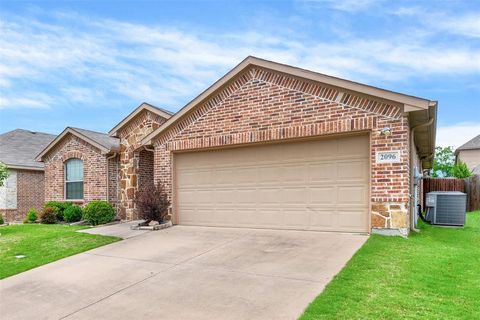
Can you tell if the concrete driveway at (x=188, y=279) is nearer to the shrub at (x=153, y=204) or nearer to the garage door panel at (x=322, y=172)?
the garage door panel at (x=322, y=172)

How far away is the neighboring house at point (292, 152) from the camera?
816 centimetres

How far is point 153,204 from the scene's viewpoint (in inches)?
428

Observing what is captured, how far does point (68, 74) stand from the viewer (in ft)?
55.2

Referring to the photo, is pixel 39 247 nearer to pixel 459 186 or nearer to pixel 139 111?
pixel 139 111

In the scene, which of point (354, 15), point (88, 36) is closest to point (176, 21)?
point (88, 36)

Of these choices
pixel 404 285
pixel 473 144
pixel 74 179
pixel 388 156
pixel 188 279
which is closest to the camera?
pixel 404 285

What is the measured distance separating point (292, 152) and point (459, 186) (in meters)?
13.8

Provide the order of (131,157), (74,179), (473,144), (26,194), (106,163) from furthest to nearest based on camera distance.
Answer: (473,144) → (26,194) → (74,179) → (106,163) → (131,157)

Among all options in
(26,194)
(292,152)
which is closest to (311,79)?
(292,152)

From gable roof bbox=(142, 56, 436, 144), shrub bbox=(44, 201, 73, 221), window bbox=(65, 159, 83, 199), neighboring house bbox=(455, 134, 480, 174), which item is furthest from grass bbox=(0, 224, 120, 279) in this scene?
neighboring house bbox=(455, 134, 480, 174)

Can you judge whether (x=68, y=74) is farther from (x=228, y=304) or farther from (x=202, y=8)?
(x=228, y=304)

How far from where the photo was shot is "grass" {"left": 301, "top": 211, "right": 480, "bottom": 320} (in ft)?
13.3

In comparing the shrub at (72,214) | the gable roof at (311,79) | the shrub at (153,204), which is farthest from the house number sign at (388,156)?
the shrub at (72,214)

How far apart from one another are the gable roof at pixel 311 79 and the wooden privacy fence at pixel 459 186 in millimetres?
11511
